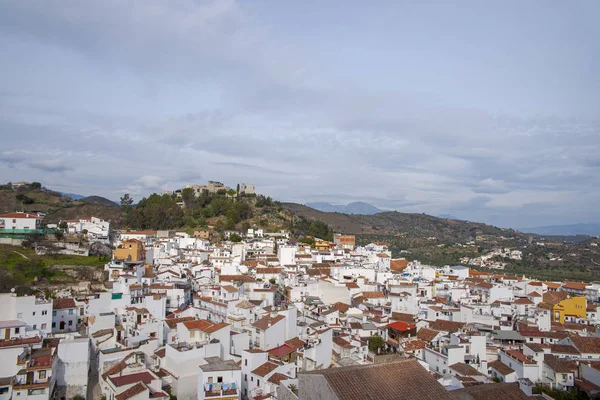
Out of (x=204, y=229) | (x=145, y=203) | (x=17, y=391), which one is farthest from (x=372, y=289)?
(x=145, y=203)

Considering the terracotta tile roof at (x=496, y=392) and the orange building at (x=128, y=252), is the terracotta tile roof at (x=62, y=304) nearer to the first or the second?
the orange building at (x=128, y=252)

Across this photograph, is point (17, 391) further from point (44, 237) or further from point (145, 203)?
point (145, 203)

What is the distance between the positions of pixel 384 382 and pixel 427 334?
13449mm

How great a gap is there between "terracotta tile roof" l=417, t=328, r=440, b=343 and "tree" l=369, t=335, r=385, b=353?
1.81 meters

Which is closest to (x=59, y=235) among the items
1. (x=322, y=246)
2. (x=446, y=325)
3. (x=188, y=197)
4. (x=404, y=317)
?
(x=322, y=246)

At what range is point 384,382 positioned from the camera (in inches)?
319

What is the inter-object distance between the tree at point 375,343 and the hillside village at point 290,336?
0.06 m

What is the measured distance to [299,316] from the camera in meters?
22.0

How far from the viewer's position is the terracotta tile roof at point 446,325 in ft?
68.3

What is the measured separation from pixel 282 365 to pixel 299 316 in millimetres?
6556

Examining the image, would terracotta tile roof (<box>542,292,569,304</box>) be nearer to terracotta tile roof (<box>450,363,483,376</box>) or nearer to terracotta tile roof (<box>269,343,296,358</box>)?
terracotta tile roof (<box>450,363,483,376</box>)

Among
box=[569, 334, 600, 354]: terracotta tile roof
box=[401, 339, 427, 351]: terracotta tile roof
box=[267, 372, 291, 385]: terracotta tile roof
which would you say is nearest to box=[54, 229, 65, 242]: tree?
box=[267, 372, 291, 385]: terracotta tile roof

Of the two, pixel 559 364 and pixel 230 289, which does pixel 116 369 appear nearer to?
pixel 230 289

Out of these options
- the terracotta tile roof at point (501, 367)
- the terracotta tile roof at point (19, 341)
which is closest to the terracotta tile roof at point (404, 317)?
the terracotta tile roof at point (501, 367)
